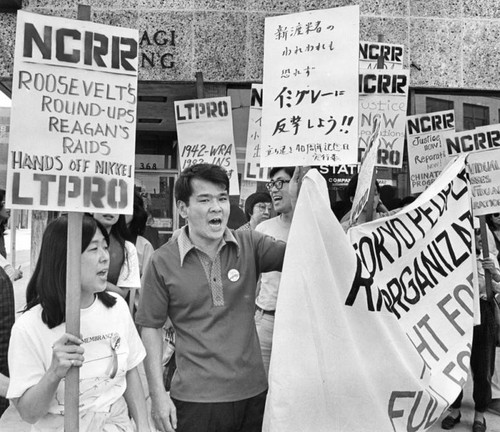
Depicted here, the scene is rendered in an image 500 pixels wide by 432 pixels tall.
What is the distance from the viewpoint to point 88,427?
234 cm

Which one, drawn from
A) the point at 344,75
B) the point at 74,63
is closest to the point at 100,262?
the point at 74,63

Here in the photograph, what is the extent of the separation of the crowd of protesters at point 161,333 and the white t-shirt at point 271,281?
1.06 metres

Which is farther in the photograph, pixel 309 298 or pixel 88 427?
pixel 309 298

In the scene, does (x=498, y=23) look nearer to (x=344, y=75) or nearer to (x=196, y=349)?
(x=344, y=75)

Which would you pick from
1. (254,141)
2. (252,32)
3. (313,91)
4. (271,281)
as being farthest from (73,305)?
(252,32)

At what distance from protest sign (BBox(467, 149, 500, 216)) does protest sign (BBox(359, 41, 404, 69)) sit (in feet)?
4.30

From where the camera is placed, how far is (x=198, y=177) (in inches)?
113

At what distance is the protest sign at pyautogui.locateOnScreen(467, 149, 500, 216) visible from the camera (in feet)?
16.8

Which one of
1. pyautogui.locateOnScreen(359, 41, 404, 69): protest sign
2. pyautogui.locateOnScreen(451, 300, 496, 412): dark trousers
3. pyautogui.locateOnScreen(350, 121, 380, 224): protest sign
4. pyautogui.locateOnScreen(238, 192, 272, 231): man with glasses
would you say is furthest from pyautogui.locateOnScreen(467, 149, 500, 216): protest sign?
pyautogui.locateOnScreen(350, 121, 380, 224): protest sign

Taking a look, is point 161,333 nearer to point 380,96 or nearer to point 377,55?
point 380,96

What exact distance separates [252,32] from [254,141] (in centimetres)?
216

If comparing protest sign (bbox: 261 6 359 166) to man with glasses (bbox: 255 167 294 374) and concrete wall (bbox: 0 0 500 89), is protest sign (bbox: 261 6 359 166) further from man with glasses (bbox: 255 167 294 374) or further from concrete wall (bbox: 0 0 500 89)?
concrete wall (bbox: 0 0 500 89)

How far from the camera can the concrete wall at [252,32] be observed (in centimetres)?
785

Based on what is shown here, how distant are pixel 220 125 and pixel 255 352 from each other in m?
3.86
